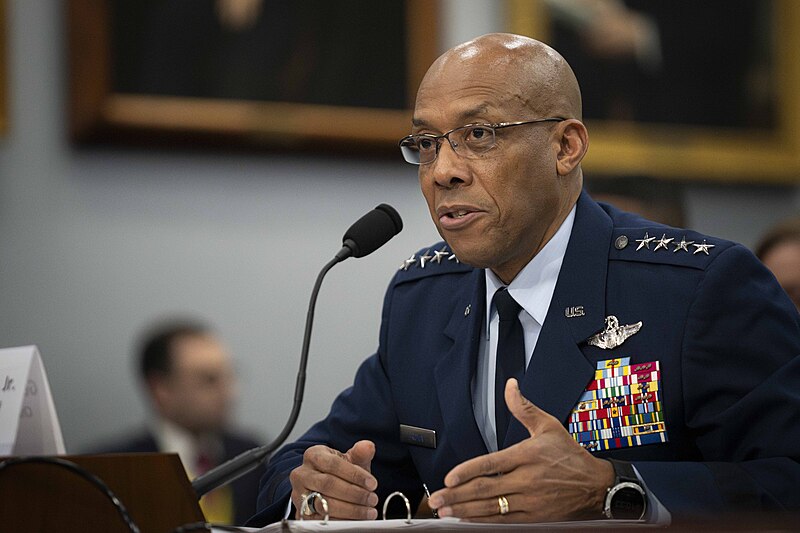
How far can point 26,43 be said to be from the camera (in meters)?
4.38

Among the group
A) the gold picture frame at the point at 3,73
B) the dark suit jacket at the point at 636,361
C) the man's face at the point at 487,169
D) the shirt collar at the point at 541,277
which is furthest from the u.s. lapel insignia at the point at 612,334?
the gold picture frame at the point at 3,73

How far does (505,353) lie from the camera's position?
2.44 metres

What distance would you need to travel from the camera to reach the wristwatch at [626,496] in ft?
6.42

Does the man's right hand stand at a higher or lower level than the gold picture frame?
lower

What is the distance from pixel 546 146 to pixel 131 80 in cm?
249

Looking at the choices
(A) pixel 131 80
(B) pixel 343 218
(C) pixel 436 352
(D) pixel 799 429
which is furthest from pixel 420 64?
(D) pixel 799 429

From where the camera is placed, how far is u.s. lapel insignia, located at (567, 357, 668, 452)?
2250 mm

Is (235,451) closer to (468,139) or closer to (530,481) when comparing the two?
(468,139)

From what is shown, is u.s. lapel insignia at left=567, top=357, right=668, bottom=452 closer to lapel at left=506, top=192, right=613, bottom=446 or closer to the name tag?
lapel at left=506, top=192, right=613, bottom=446

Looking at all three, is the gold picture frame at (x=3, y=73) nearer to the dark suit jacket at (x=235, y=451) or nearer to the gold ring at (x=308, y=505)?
the dark suit jacket at (x=235, y=451)

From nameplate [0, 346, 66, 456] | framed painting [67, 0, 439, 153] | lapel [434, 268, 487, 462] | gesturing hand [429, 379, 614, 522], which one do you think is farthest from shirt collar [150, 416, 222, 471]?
gesturing hand [429, 379, 614, 522]

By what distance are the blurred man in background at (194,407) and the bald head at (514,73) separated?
2.33m

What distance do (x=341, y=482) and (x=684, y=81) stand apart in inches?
153

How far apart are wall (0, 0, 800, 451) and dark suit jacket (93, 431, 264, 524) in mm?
93
